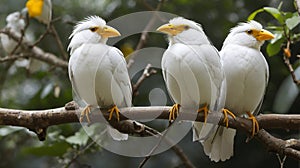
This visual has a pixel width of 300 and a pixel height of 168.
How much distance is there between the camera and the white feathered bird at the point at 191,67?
5.66ft

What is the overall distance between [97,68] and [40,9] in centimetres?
120

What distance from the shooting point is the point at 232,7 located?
3.31 meters

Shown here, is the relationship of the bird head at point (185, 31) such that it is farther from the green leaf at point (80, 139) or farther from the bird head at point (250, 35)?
the green leaf at point (80, 139)

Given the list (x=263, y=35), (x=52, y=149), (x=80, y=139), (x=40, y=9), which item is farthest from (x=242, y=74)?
(x=40, y=9)

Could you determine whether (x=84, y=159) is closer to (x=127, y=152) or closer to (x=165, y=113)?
(x=127, y=152)

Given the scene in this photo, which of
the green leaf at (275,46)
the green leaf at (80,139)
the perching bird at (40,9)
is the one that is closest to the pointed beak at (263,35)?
the green leaf at (275,46)

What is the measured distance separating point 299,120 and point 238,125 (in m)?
0.22

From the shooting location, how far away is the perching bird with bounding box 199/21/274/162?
196 centimetres

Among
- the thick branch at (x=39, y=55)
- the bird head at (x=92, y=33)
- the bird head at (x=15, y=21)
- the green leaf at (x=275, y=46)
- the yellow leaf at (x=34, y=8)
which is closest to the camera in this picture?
the bird head at (x=92, y=33)

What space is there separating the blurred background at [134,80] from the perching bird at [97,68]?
77 cm

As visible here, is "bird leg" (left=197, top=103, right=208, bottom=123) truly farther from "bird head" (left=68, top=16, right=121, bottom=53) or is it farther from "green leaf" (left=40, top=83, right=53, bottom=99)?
"green leaf" (left=40, top=83, right=53, bottom=99)

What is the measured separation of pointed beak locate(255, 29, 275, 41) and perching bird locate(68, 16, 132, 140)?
1.95 ft

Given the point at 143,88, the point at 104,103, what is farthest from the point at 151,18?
the point at 104,103

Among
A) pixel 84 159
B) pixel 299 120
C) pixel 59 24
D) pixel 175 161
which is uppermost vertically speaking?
pixel 299 120
